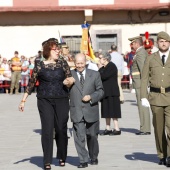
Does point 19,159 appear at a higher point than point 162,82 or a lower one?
lower

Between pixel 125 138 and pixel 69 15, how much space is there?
18.3 metres

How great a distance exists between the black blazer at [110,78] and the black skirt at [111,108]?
0.10m

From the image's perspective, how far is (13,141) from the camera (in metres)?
15.1

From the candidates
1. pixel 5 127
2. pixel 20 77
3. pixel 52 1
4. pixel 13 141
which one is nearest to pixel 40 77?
pixel 13 141

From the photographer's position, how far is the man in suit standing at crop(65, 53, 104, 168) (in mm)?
11531

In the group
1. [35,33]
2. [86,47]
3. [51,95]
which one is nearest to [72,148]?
[51,95]

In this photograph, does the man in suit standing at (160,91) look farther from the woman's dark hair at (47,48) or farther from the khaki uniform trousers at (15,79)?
the khaki uniform trousers at (15,79)

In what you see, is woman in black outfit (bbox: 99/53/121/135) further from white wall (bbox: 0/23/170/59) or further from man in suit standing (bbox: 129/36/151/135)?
white wall (bbox: 0/23/170/59)

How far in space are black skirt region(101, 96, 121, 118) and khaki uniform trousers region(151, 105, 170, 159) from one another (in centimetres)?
407

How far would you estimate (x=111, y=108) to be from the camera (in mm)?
15617

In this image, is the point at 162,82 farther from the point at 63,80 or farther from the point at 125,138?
the point at 125,138

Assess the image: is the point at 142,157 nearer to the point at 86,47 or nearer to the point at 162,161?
the point at 162,161

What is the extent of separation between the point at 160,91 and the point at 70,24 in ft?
72.0

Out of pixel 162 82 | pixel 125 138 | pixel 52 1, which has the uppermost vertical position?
pixel 52 1
